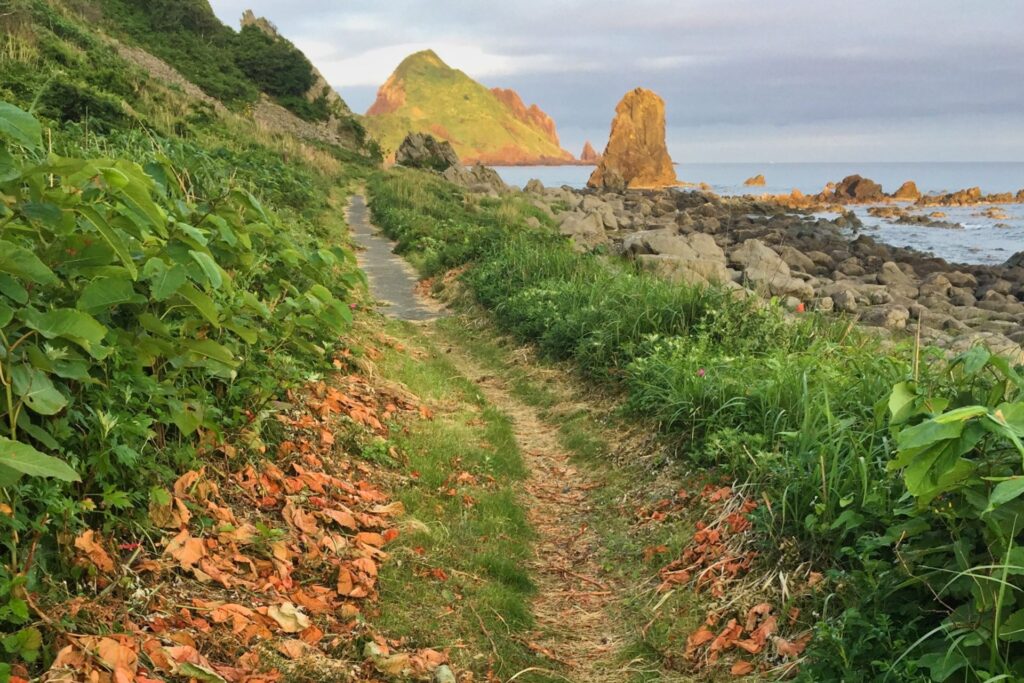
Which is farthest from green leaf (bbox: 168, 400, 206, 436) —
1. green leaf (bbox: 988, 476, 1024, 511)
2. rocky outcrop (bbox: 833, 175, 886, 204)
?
rocky outcrop (bbox: 833, 175, 886, 204)

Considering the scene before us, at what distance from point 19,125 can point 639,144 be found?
13580 centimetres

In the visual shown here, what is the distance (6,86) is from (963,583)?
14.7 meters

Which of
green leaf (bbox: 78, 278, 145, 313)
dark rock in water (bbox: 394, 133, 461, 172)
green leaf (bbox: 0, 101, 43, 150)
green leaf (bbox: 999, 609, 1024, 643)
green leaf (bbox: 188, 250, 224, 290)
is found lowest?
green leaf (bbox: 999, 609, 1024, 643)

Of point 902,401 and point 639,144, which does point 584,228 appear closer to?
point 902,401

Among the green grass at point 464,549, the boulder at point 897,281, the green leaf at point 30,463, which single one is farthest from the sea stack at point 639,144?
the green leaf at point 30,463

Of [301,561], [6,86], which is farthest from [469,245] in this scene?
[301,561]

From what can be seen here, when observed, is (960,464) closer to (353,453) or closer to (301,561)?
(301,561)

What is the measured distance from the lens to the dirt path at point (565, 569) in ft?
13.1

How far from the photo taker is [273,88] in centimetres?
5794

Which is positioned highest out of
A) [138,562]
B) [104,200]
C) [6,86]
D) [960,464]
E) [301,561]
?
[6,86]

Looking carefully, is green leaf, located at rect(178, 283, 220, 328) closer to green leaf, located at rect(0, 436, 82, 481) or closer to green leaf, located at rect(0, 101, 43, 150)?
green leaf, located at rect(0, 101, 43, 150)

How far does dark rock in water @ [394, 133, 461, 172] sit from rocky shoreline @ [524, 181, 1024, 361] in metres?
17.4

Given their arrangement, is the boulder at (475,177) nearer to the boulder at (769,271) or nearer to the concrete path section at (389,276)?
the boulder at (769,271)

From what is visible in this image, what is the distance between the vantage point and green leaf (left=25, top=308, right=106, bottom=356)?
2645 mm
